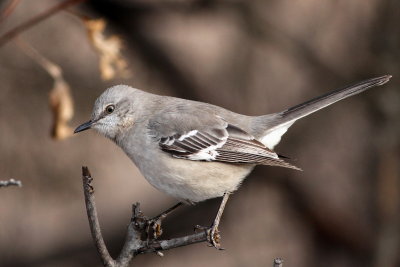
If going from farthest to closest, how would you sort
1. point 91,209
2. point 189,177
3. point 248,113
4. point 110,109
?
point 248,113, point 110,109, point 189,177, point 91,209

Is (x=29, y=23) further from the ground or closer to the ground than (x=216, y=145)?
closer to the ground

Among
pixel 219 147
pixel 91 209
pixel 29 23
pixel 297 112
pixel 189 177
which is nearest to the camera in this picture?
pixel 91 209

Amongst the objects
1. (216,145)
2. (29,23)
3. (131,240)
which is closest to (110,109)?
(216,145)

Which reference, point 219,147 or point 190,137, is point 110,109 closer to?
point 190,137

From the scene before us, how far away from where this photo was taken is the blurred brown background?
6.90m

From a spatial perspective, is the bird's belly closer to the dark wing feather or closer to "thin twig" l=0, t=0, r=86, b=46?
the dark wing feather

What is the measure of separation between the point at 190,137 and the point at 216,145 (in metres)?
0.19

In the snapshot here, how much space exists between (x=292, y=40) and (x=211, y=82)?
1069 mm

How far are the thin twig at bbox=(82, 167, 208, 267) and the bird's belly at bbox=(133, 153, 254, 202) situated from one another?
76 cm

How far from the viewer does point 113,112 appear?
4656mm

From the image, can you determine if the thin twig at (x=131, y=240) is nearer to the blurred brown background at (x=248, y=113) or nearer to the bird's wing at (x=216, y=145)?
the bird's wing at (x=216, y=145)

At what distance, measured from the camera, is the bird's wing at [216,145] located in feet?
14.3

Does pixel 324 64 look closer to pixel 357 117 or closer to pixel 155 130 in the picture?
pixel 357 117

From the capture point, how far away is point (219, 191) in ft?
14.3
